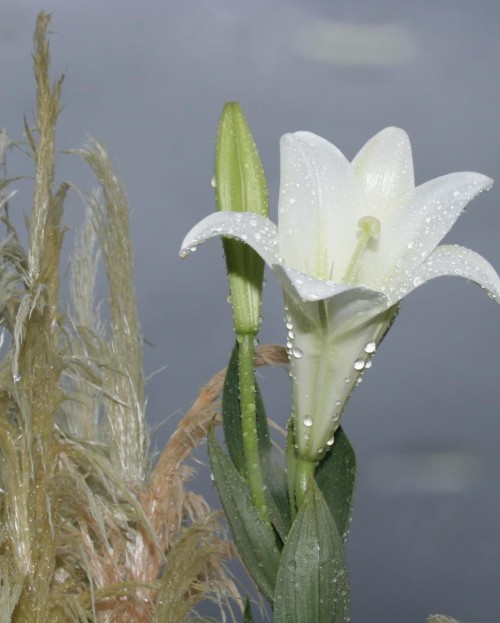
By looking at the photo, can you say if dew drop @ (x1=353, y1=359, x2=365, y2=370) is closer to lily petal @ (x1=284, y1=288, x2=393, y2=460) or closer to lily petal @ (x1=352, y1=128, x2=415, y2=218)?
lily petal @ (x1=284, y1=288, x2=393, y2=460)

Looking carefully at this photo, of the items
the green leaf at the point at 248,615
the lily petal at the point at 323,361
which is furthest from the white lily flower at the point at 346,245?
the green leaf at the point at 248,615

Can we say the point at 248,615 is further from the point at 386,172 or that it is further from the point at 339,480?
the point at 386,172

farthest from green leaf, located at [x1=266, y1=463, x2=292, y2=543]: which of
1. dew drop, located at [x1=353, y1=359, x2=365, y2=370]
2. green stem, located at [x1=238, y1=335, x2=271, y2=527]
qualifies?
dew drop, located at [x1=353, y1=359, x2=365, y2=370]

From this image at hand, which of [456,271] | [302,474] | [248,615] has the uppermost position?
[456,271]

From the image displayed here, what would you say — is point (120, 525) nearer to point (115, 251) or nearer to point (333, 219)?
point (115, 251)

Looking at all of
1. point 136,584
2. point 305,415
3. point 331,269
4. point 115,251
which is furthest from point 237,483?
point 115,251

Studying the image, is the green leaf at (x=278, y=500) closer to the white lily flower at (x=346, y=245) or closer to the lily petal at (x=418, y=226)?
the white lily flower at (x=346, y=245)

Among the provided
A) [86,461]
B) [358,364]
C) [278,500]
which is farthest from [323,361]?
[86,461]
